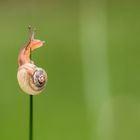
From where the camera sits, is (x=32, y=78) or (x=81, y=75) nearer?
(x=32, y=78)

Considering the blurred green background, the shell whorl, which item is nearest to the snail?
the shell whorl

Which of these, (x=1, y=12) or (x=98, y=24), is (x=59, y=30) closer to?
(x=98, y=24)

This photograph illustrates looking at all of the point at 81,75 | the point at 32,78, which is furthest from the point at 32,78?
the point at 81,75

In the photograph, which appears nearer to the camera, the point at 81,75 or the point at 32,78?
the point at 32,78

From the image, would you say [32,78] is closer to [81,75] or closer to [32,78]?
[32,78]

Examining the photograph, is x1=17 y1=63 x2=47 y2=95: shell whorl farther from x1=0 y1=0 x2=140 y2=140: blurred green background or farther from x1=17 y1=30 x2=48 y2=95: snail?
x1=0 y1=0 x2=140 y2=140: blurred green background
